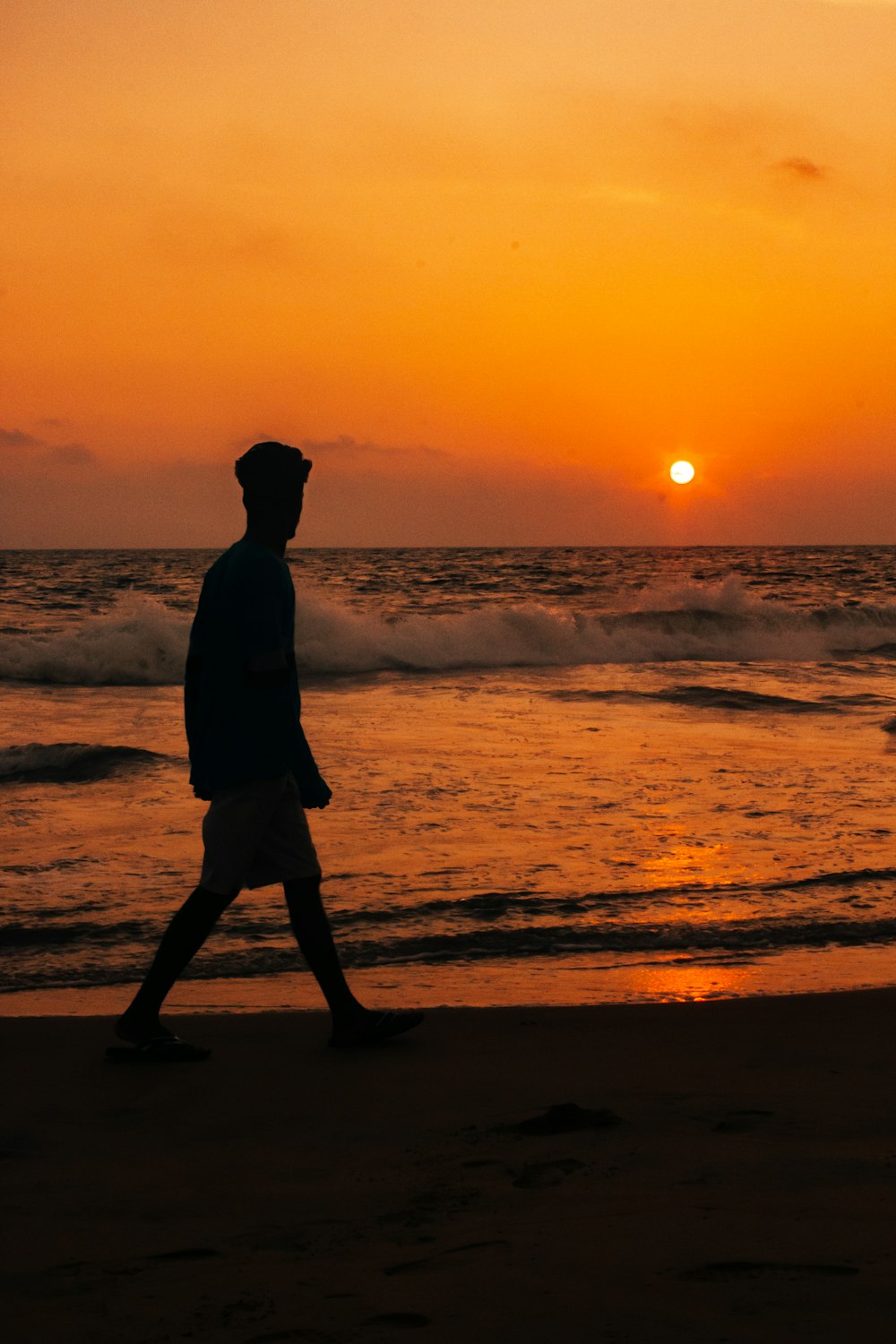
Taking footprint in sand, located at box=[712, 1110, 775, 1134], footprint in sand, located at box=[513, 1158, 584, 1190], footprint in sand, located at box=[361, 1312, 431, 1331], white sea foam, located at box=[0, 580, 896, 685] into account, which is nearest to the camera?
footprint in sand, located at box=[361, 1312, 431, 1331]

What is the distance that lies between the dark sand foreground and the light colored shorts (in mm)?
568

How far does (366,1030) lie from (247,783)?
0.90 metres

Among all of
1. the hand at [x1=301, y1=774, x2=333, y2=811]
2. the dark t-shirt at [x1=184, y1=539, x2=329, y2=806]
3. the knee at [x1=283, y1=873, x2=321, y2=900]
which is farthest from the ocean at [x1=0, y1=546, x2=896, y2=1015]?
the dark t-shirt at [x1=184, y1=539, x2=329, y2=806]

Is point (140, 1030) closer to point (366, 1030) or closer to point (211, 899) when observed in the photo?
point (211, 899)

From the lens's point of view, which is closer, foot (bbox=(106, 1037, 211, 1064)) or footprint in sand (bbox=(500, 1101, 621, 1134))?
footprint in sand (bbox=(500, 1101, 621, 1134))

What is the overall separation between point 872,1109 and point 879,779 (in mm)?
6263

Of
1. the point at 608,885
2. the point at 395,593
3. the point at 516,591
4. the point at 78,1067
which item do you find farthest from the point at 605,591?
the point at 78,1067

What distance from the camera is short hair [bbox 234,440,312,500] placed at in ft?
13.6

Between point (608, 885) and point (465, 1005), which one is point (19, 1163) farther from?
point (608, 885)

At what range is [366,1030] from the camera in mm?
4098

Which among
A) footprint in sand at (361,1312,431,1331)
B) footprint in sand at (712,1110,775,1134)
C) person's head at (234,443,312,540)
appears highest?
person's head at (234,443,312,540)

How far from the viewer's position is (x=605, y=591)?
44.8m

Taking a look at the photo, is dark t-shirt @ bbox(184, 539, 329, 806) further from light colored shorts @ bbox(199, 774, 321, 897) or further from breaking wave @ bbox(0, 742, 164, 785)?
breaking wave @ bbox(0, 742, 164, 785)

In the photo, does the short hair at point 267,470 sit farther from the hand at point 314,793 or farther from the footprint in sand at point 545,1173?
the footprint in sand at point 545,1173
